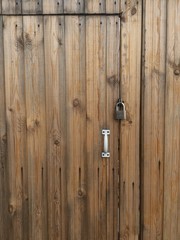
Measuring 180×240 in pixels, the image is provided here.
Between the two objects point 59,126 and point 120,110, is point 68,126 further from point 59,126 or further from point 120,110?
point 120,110

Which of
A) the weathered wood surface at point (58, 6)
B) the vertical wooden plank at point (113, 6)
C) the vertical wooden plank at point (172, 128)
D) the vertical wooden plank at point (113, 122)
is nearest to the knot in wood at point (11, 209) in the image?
the vertical wooden plank at point (113, 122)

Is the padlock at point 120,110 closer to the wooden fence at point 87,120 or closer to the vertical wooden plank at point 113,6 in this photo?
the wooden fence at point 87,120

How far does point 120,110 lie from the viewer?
2314mm

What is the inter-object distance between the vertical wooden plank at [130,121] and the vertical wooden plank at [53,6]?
404mm

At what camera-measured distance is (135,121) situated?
2352mm

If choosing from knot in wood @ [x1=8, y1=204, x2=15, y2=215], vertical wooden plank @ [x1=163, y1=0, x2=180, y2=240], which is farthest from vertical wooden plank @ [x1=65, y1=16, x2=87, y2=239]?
vertical wooden plank @ [x1=163, y1=0, x2=180, y2=240]

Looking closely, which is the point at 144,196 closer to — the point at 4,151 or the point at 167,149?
the point at 167,149

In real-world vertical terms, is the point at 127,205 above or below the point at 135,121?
below

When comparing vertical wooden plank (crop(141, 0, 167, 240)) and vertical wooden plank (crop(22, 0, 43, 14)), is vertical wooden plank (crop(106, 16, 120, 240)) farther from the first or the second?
vertical wooden plank (crop(22, 0, 43, 14))

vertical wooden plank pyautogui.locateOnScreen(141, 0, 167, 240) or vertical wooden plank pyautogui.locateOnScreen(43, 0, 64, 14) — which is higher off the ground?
vertical wooden plank pyautogui.locateOnScreen(43, 0, 64, 14)

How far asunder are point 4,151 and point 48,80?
0.57 meters

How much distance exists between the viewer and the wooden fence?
229cm

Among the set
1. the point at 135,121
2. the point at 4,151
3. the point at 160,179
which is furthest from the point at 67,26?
the point at 160,179

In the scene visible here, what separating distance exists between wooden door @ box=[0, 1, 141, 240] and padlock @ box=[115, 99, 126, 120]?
0.04 meters
